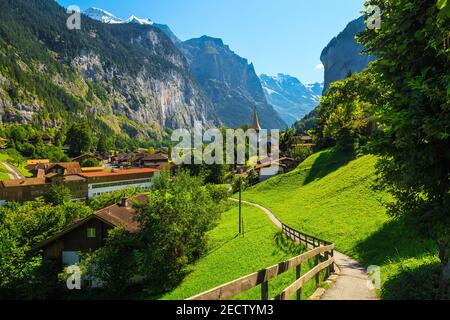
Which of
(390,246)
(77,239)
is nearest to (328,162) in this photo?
(390,246)

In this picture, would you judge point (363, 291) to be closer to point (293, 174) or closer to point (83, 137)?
point (293, 174)

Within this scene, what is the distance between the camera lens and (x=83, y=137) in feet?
506

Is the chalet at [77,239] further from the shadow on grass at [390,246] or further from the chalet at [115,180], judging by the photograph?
the chalet at [115,180]

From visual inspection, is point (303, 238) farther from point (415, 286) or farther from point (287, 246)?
point (415, 286)

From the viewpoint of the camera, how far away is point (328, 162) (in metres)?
63.7

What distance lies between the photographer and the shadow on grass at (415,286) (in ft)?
32.4

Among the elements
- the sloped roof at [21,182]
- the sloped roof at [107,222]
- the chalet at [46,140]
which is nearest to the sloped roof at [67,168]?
the sloped roof at [21,182]

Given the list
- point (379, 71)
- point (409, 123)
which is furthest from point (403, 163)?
point (379, 71)

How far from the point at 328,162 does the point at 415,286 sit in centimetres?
5530

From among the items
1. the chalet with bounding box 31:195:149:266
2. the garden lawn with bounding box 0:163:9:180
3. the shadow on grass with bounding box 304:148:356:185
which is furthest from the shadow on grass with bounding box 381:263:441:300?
the garden lawn with bounding box 0:163:9:180

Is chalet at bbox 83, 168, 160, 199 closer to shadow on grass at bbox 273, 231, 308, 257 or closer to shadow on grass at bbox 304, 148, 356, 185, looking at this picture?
shadow on grass at bbox 304, 148, 356, 185
